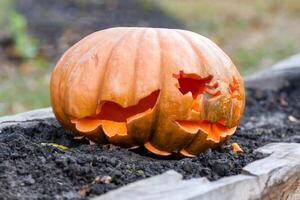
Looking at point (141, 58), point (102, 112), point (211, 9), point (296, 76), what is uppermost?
point (141, 58)

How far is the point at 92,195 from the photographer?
243 centimetres

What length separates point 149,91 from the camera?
286 cm

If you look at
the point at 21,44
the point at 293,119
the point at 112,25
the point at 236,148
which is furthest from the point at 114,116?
the point at 112,25

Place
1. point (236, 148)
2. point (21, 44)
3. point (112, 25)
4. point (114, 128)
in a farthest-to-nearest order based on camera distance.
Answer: point (112, 25), point (21, 44), point (236, 148), point (114, 128)

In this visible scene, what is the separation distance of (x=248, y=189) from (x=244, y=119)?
2081mm

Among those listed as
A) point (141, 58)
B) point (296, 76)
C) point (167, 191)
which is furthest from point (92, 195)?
point (296, 76)

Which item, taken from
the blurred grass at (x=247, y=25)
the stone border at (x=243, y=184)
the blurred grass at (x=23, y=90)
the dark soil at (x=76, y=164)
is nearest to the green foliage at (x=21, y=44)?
the blurred grass at (x=23, y=90)

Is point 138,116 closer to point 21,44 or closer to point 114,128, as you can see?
point 114,128

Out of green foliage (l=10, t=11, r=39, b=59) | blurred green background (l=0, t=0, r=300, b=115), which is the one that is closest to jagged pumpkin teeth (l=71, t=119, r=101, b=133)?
blurred green background (l=0, t=0, r=300, b=115)

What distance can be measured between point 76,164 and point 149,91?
451 millimetres

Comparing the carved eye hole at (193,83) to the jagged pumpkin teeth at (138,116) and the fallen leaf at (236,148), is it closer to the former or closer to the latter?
the jagged pumpkin teeth at (138,116)

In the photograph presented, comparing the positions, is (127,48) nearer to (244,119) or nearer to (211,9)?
(244,119)

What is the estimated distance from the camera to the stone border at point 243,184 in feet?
7.59

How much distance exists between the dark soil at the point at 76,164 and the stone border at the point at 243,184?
0.13m
